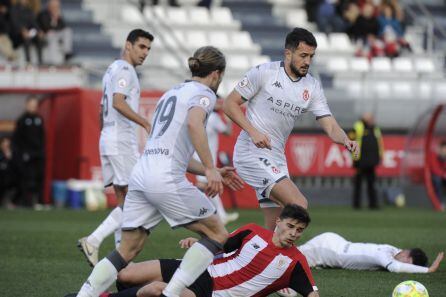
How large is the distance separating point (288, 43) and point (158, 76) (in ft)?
49.6

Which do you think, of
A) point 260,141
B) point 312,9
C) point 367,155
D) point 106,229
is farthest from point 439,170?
point 260,141

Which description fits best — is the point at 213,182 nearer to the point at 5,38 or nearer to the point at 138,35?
the point at 138,35

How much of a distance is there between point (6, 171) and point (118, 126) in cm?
1112

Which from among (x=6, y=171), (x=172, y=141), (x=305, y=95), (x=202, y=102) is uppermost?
(x=202, y=102)

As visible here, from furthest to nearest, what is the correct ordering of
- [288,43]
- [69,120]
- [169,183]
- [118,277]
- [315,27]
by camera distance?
[315,27]
[69,120]
[288,43]
[118,277]
[169,183]

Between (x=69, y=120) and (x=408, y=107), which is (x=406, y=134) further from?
(x=69, y=120)

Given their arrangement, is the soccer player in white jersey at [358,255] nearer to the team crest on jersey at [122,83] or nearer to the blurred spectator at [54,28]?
the team crest on jersey at [122,83]

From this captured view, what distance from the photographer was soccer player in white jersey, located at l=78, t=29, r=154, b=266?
37.8 feet

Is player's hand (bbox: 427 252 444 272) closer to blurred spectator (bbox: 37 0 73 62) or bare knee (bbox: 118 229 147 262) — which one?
bare knee (bbox: 118 229 147 262)

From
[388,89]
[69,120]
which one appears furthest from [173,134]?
[388,89]

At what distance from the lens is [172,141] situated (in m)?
8.12

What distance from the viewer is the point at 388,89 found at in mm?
25812

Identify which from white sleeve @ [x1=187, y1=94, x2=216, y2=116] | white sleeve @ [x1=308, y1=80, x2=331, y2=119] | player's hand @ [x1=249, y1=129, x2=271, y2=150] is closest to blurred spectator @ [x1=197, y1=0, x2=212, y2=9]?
white sleeve @ [x1=308, y1=80, x2=331, y2=119]

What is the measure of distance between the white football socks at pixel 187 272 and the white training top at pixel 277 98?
2.65 metres
